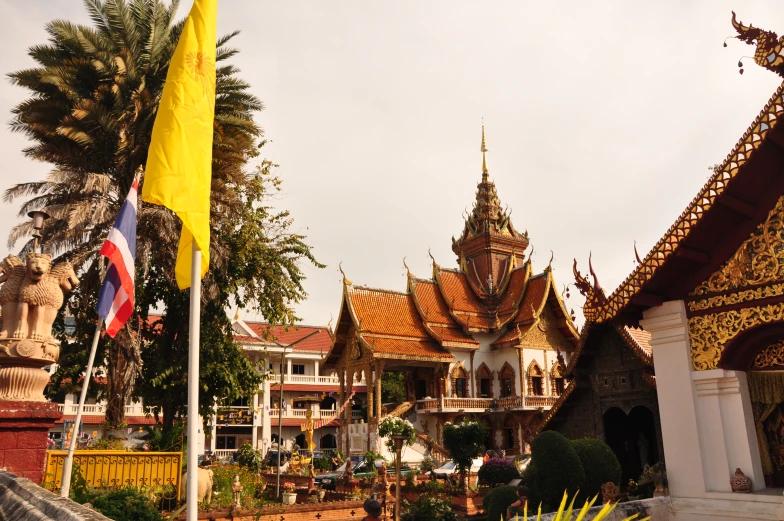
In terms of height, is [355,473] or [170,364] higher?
[170,364]

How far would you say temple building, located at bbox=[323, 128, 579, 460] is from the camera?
93.5 feet

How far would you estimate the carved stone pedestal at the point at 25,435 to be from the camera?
22.9ft

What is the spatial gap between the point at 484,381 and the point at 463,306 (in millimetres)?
4079

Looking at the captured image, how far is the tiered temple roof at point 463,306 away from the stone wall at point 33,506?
22.0 metres

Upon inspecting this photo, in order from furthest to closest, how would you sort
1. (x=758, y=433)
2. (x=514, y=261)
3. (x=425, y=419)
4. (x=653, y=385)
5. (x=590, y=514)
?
(x=514, y=261) < (x=425, y=419) < (x=653, y=385) < (x=758, y=433) < (x=590, y=514)

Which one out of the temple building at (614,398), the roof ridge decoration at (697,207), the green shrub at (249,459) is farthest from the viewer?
the green shrub at (249,459)

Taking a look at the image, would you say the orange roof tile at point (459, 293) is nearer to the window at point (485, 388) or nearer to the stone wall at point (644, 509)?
the window at point (485, 388)

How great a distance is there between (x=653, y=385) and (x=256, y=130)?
38.1 ft

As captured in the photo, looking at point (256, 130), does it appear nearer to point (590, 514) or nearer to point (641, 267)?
point (641, 267)

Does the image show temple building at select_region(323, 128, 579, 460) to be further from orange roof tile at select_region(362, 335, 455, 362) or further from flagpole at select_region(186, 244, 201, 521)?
flagpole at select_region(186, 244, 201, 521)

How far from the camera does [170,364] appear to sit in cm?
1572

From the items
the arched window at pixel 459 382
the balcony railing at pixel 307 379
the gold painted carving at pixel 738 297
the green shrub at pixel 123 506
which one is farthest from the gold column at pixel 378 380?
the gold painted carving at pixel 738 297

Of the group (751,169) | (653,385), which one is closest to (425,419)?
(653,385)

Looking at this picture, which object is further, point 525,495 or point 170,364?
point 170,364
